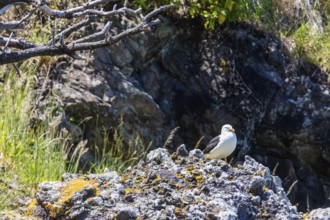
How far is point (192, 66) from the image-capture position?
9562mm

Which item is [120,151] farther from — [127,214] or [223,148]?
[127,214]

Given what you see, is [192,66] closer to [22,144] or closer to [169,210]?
[22,144]

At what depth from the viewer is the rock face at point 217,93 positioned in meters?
9.11

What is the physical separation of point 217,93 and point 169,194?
496 centimetres

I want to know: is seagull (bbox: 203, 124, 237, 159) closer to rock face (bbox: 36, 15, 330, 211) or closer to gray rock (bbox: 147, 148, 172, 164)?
rock face (bbox: 36, 15, 330, 211)

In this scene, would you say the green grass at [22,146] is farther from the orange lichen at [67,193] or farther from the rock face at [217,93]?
the orange lichen at [67,193]

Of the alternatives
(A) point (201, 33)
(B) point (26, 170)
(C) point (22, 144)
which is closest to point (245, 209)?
(B) point (26, 170)

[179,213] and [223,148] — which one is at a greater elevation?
[179,213]

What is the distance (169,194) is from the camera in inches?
182

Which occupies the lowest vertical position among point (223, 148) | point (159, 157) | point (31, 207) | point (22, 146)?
point (22, 146)

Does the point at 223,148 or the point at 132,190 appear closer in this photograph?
the point at 132,190

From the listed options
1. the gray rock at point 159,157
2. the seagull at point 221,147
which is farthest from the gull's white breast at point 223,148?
the gray rock at point 159,157

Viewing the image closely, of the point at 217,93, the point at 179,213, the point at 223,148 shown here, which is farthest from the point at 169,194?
the point at 217,93

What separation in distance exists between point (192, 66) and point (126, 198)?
503cm
